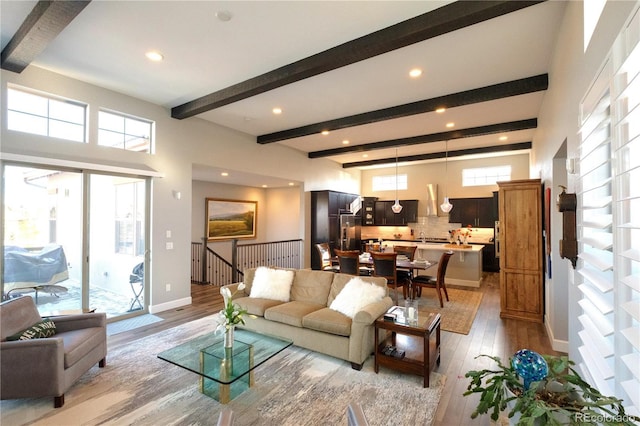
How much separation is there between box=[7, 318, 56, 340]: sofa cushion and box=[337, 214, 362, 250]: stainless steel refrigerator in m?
6.79

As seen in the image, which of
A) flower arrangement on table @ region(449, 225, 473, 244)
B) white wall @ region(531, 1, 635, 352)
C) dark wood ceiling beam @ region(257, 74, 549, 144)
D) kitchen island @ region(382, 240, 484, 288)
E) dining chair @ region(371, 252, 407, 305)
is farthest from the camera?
flower arrangement on table @ region(449, 225, 473, 244)

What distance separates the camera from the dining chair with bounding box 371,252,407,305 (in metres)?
5.29

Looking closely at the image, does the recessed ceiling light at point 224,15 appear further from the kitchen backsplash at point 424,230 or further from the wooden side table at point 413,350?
the kitchen backsplash at point 424,230

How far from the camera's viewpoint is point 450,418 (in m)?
2.42

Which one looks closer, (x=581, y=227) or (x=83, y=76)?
(x=581, y=227)

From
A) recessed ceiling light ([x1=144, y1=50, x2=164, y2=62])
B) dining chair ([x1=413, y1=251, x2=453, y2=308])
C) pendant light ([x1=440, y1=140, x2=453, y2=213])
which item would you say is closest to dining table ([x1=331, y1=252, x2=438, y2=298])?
dining chair ([x1=413, y1=251, x2=453, y2=308])

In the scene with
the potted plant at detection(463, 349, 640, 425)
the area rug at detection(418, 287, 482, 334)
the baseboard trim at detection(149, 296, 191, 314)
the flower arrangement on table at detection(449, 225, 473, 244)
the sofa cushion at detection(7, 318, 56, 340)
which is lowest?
the area rug at detection(418, 287, 482, 334)

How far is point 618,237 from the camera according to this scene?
1377 mm

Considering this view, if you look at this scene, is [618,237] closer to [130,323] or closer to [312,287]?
[312,287]

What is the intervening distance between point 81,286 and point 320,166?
6496mm

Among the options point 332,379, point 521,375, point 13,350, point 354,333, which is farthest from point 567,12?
point 13,350

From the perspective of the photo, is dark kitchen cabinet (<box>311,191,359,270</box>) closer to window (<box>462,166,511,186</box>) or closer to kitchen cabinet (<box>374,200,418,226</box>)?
kitchen cabinet (<box>374,200,418,226</box>)

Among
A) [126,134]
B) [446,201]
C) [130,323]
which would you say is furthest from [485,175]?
[130,323]

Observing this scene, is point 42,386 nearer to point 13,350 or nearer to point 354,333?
point 13,350
